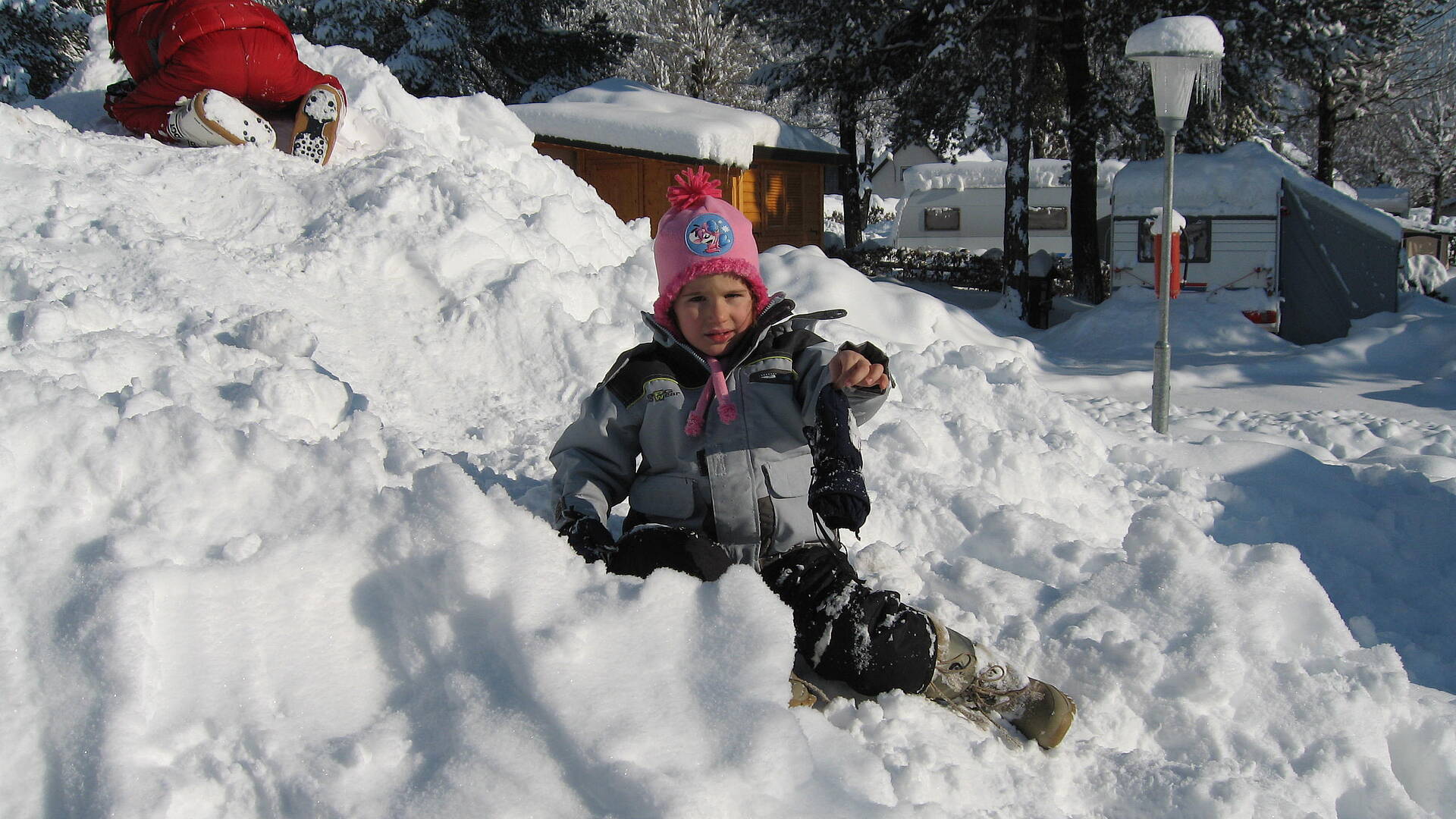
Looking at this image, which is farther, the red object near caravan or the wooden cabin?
the wooden cabin

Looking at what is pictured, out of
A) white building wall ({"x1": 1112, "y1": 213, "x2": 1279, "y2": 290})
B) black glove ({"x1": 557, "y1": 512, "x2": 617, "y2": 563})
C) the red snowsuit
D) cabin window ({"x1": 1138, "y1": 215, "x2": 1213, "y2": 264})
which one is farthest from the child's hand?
white building wall ({"x1": 1112, "y1": 213, "x2": 1279, "y2": 290})

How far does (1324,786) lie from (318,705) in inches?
82.1

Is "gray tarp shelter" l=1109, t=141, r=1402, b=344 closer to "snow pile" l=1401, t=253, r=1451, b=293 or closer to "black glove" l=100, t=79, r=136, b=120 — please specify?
"snow pile" l=1401, t=253, r=1451, b=293

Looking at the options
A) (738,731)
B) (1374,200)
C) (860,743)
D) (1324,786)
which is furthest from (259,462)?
(1374,200)

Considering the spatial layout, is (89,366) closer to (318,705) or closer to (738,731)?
(318,705)

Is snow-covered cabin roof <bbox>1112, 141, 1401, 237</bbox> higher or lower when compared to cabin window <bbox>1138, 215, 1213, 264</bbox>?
higher

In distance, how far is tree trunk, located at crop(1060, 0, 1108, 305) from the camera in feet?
45.3

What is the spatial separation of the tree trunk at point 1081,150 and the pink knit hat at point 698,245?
12.6m

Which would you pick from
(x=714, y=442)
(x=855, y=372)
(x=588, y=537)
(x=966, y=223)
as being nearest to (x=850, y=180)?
(x=966, y=223)

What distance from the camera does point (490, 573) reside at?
193 cm

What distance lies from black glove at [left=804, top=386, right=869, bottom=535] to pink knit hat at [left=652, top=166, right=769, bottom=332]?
0.48 meters

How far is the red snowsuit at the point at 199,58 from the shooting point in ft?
20.0

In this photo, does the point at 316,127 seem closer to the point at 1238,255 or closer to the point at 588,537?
the point at 588,537

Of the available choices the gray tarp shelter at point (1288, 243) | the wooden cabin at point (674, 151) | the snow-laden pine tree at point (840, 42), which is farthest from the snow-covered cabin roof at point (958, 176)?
the gray tarp shelter at point (1288, 243)
